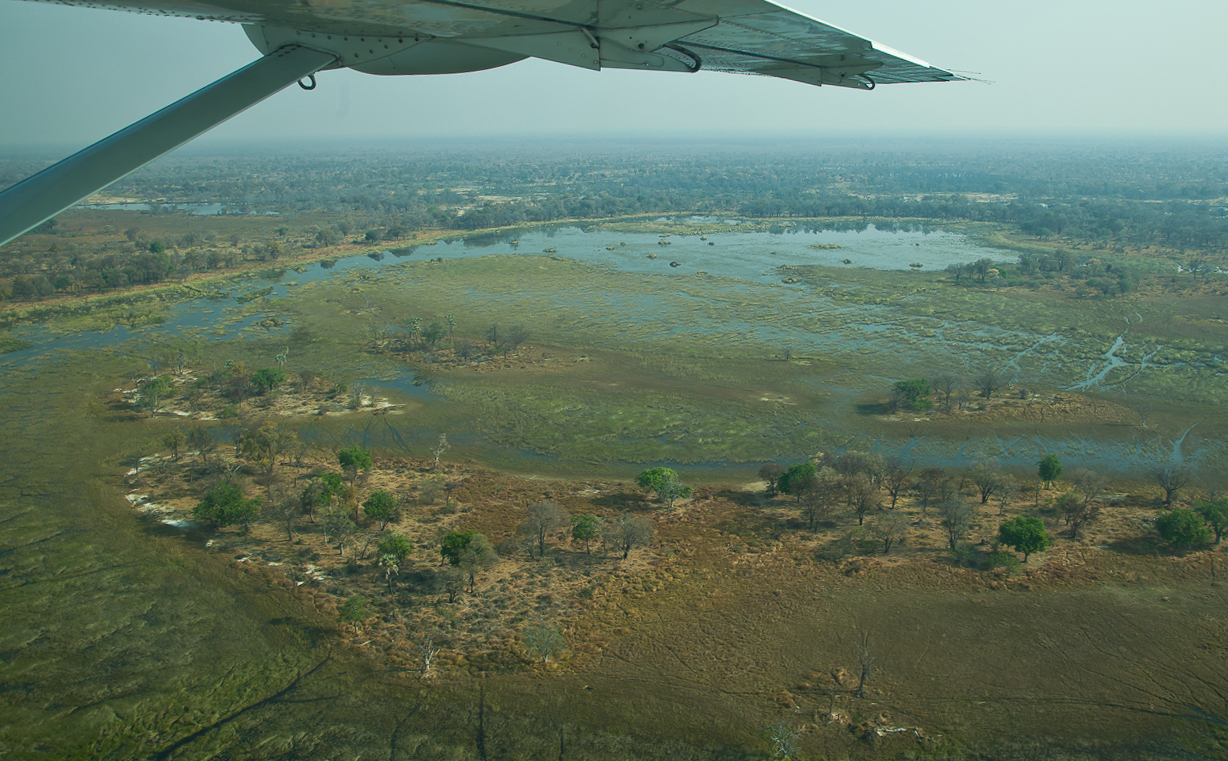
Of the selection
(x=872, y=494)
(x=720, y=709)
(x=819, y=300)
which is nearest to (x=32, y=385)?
(x=720, y=709)

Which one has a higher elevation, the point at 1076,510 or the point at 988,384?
the point at 988,384

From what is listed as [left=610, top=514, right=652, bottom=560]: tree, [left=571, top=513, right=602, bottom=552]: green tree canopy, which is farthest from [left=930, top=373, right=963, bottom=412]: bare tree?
[left=571, top=513, right=602, bottom=552]: green tree canopy

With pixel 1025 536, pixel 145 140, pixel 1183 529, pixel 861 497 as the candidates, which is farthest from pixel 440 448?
pixel 1183 529

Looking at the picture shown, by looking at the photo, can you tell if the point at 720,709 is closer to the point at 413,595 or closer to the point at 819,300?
the point at 413,595

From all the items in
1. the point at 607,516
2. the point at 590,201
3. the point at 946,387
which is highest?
the point at 590,201

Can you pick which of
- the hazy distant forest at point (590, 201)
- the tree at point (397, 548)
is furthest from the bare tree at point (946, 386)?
the hazy distant forest at point (590, 201)

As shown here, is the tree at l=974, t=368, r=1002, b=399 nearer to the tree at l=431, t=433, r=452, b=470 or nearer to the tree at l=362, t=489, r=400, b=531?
the tree at l=431, t=433, r=452, b=470

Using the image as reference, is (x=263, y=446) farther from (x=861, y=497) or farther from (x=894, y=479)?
(x=894, y=479)

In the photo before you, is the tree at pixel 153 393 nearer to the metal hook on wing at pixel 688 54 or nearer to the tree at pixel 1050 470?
the metal hook on wing at pixel 688 54
